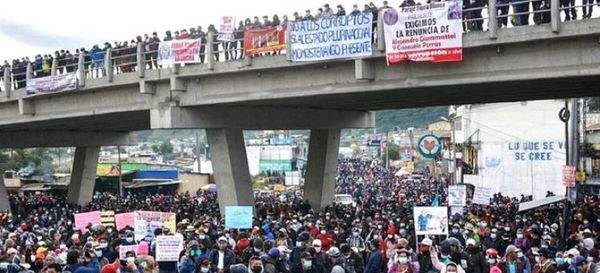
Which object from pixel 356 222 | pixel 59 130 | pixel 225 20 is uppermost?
pixel 225 20

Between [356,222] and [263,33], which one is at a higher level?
[263,33]

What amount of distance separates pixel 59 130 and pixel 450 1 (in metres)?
26.6

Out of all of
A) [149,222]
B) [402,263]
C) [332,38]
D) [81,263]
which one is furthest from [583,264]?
[332,38]

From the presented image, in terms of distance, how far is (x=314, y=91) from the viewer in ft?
69.4

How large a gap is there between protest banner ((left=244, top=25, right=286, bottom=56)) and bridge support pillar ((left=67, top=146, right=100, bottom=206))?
21.4 m

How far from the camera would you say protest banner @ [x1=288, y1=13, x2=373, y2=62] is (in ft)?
62.6

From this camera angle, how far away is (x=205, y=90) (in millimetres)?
24188

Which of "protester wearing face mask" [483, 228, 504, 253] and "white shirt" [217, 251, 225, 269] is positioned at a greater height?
"white shirt" [217, 251, 225, 269]

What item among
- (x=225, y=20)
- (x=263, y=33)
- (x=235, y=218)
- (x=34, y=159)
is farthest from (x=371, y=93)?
(x=34, y=159)

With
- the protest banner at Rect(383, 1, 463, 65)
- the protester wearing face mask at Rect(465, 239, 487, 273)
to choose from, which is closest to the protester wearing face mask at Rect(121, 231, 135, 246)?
the protester wearing face mask at Rect(465, 239, 487, 273)

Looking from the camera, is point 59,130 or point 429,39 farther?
point 59,130

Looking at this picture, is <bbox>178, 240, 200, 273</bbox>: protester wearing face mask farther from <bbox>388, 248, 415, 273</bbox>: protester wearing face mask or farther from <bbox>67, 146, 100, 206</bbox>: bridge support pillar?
<bbox>67, 146, 100, 206</bbox>: bridge support pillar

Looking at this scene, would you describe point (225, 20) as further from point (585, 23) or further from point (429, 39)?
point (585, 23)

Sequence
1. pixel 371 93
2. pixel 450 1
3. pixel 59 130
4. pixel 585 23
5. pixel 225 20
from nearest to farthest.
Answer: pixel 585 23 → pixel 450 1 → pixel 371 93 → pixel 225 20 → pixel 59 130
